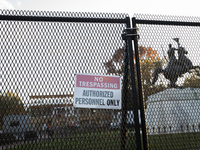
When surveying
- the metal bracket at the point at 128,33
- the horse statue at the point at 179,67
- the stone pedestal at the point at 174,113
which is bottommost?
the stone pedestal at the point at 174,113

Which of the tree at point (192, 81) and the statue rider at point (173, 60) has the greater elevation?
the statue rider at point (173, 60)

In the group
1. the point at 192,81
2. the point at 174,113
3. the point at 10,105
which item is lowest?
the point at 174,113

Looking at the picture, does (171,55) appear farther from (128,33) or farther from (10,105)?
(10,105)

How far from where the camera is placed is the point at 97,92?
196 cm

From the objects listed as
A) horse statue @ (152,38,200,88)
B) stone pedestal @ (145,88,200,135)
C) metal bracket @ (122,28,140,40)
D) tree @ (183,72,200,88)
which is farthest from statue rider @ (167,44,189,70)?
metal bracket @ (122,28,140,40)

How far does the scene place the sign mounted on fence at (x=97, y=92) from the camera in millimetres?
1912

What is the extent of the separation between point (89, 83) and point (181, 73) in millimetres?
1476

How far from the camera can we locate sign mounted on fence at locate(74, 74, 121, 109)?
191cm

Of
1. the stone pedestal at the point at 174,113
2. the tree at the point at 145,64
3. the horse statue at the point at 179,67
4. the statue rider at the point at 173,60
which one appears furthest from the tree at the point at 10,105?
the statue rider at the point at 173,60

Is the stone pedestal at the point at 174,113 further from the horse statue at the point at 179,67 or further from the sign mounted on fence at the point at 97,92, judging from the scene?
the sign mounted on fence at the point at 97,92

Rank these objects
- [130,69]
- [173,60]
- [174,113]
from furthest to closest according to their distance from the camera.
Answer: [173,60] < [174,113] < [130,69]

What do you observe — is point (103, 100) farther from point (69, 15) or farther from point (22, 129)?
point (69, 15)

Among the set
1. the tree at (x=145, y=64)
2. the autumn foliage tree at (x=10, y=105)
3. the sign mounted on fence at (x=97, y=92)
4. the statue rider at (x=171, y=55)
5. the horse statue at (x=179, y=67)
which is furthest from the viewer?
the statue rider at (x=171, y=55)

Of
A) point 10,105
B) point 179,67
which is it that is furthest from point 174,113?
point 10,105
